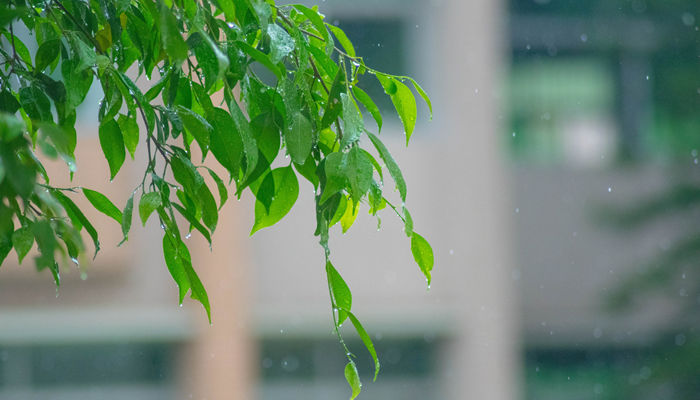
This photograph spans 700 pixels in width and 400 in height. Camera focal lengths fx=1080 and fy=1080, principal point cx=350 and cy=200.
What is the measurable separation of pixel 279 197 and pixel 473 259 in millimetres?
6232

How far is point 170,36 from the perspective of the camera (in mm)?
1165

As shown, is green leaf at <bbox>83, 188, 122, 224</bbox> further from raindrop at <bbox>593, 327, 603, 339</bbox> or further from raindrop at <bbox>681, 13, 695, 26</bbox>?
raindrop at <bbox>681, 13, 695, 26</bbox>

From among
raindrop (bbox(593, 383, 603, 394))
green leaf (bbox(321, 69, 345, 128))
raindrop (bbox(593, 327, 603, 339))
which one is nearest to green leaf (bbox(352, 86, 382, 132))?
green leaf (bbox(321, 69, 345, 128))

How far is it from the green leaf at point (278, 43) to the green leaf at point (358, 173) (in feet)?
0.48

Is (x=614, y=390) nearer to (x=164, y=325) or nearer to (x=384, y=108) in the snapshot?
(x=384, y=108)

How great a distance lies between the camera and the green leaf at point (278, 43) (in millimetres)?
1330

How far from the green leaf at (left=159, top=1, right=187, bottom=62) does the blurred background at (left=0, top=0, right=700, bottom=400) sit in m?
5.40

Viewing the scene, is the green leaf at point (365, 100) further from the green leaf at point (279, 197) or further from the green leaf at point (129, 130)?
the green leaf at point (129, 130)

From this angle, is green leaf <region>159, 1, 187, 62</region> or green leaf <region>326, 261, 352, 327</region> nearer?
green leaf <region>159, 1, 187, 62</region>

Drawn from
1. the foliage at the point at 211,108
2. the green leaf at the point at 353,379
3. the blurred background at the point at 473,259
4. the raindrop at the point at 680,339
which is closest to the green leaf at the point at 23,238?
the foliage at the point at 211,108

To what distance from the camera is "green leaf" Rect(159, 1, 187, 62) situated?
1149 mm

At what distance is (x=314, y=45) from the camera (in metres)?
1.57

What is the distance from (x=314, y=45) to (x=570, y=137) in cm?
775

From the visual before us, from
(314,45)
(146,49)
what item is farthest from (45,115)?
(314,45)
